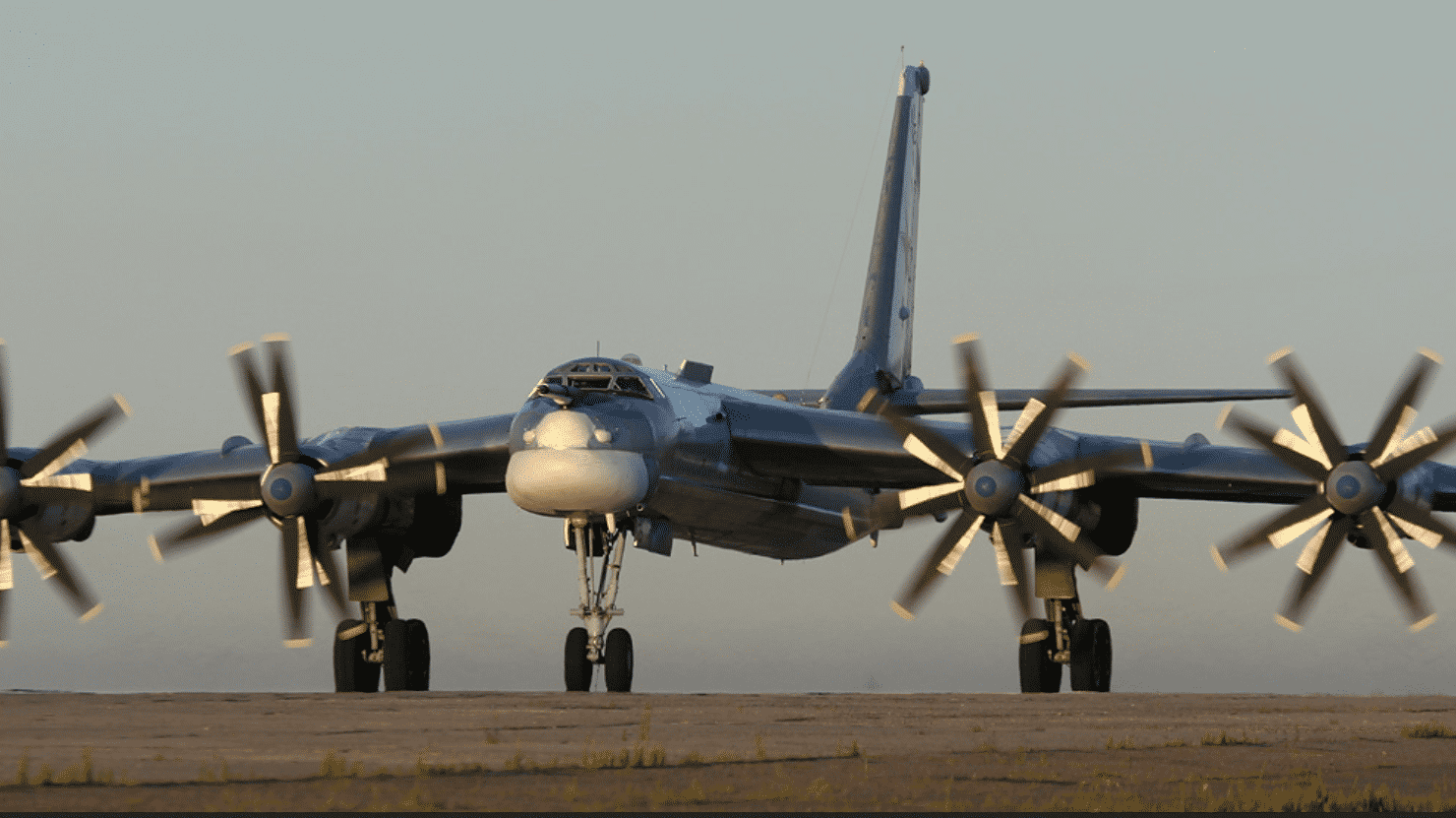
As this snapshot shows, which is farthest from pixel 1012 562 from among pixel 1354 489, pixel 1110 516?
pixel 1354 489

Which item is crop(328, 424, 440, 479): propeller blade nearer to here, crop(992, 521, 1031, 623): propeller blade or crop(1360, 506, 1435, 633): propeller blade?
crop(992, 521, 1031, 623): propeller blade

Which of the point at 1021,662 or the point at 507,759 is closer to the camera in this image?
the point at 507,759

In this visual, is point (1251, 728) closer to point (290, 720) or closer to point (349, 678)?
point (290, 720)

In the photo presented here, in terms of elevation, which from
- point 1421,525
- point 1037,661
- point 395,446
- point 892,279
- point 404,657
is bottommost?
point 1037,661

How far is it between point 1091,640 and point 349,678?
35.8ft

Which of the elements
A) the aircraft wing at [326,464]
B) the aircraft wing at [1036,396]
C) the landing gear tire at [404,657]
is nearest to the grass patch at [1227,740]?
the aircraft wing at [1036,396]

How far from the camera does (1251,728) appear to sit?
14.6 m

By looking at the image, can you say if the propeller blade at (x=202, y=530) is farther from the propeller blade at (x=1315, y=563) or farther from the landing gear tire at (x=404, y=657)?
the propeller blade at (x=1315, y=563)

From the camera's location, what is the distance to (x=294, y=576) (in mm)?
25188

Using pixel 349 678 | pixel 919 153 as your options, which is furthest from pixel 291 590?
pixel 919 153

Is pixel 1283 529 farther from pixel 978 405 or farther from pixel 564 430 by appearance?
pixel 564 430

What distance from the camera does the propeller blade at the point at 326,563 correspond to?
83.3ft

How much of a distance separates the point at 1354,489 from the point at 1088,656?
192 inches

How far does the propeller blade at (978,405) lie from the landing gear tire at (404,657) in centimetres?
848
